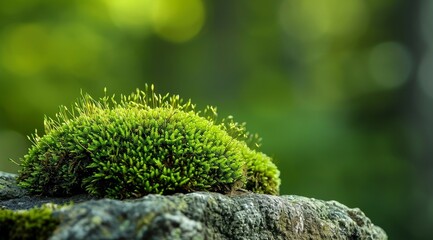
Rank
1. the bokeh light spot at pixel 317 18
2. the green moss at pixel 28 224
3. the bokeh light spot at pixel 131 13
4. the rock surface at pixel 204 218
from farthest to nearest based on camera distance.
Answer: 1. the bokeh light spot at pixel 317 18
2. the bokeh light spot at pixel 131 13
3. the green moss at pixel 28 224
4. the rock surface at pixel 204 218

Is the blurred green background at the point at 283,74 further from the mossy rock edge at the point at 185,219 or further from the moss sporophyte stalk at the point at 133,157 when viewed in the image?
the moss sporophyte stalk at the point at 133,157

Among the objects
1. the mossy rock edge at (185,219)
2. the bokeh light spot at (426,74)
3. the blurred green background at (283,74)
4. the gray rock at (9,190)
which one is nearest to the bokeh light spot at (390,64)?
the blurred green background at (283,74)

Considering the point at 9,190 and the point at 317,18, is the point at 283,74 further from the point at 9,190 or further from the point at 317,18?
the point at 9,190

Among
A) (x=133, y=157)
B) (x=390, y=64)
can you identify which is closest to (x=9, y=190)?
(x=133, y=157)

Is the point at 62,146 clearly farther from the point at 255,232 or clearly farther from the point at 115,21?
the point at 115,21

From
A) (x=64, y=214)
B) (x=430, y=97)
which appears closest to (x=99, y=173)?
(x=64, y=214)

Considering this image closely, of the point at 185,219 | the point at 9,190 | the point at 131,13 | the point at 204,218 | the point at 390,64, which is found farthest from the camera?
the point at 131,13

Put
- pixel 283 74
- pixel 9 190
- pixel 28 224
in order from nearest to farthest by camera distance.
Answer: pixel 28 224, pixel 9 190, pixel 283 74
